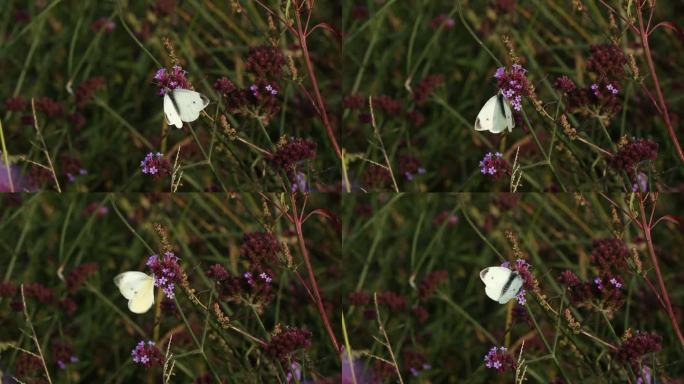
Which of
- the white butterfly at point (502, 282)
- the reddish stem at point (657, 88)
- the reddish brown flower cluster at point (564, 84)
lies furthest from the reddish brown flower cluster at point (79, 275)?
the reddish stem at point (657, 88)

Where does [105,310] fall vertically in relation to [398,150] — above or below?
below

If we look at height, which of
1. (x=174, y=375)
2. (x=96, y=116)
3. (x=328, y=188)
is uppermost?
(x=96, y=116)

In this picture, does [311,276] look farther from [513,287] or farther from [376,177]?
[513,287]

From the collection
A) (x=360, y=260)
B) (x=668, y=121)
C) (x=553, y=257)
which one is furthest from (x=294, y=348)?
(x=668, y=121)

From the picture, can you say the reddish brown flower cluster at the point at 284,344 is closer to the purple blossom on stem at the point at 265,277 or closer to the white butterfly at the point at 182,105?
the purple blossom on stem at the point at 265,277

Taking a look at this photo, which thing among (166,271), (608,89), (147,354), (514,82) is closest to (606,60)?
(608,89)

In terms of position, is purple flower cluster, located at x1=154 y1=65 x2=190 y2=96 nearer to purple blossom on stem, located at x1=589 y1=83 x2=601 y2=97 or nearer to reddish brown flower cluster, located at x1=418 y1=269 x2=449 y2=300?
reddish brown flower cluster, located at x1=418 y1=269 x2=449 y2=300

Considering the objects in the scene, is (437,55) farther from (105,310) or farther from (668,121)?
(105,310)

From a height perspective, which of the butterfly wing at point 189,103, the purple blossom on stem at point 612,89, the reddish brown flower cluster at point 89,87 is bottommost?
the purple blossom on stem at point 612,89
